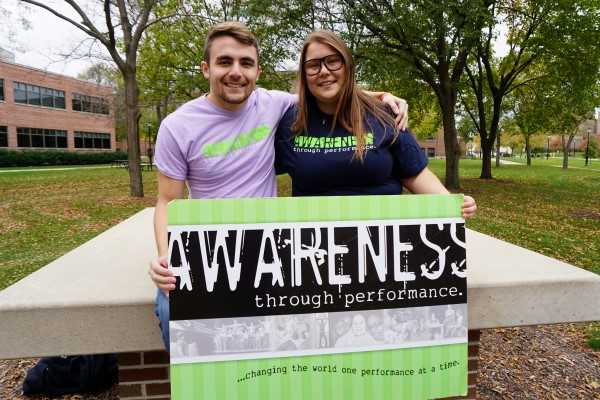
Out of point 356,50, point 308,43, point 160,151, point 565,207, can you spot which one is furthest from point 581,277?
point 356,50

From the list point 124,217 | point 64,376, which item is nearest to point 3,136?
point 124,217

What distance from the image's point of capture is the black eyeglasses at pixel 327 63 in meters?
2.24

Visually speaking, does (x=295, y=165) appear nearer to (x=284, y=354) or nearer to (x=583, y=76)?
(x=284, y=354)

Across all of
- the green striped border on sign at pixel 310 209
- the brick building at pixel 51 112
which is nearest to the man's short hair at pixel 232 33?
the green striped border on sign at pixel 310 209

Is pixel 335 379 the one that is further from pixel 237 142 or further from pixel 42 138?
pixel 42 138

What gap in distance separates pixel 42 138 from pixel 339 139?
159 ft

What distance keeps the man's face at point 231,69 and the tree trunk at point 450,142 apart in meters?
15.3

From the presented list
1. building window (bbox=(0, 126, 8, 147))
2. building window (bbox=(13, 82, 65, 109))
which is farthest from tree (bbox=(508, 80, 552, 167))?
building window (bbox=(13, 82, 65, 109))

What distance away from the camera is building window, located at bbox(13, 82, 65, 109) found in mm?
40594

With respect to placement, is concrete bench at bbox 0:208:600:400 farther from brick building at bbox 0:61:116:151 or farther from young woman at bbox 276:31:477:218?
brick building at bbox 0:61:116:151

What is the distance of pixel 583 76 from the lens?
15.7 m

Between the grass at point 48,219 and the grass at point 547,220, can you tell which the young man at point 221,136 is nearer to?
the grass at point 48,219

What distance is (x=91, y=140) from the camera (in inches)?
1956

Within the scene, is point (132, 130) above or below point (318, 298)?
above
